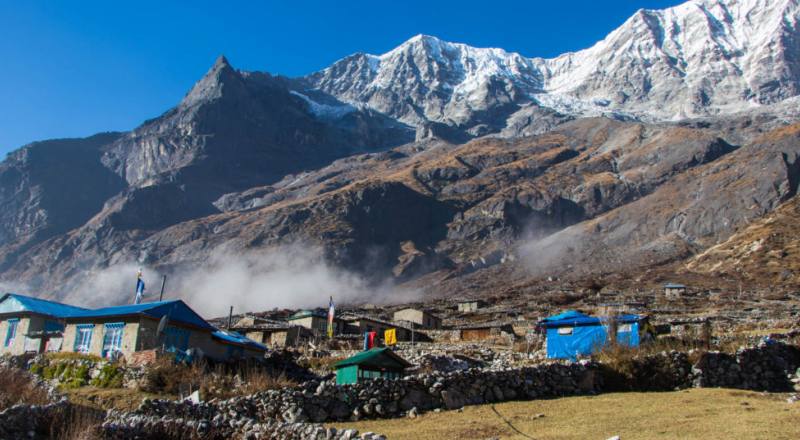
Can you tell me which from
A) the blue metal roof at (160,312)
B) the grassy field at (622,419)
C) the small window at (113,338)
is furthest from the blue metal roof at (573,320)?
the small window at (113,338)

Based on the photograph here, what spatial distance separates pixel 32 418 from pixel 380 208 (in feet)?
615

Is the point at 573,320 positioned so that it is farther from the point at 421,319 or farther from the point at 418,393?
the point at 421,319

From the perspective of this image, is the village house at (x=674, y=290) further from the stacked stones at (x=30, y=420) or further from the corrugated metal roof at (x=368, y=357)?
the stacked stones at (x=30, y=420)

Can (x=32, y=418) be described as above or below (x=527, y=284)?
below

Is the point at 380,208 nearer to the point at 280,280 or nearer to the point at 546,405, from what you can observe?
the point at 280,280

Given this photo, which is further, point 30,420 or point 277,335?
point 277,335

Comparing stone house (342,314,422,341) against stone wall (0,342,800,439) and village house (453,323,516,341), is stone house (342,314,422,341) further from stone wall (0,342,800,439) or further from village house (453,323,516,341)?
stone wall (0,342,800,439)

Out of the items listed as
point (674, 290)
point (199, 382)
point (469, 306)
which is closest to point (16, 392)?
point (199, 382)

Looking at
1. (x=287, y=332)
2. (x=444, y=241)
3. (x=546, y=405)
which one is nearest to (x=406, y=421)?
(x=546, y=405)

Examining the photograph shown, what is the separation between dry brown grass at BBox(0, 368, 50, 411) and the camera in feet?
41.0

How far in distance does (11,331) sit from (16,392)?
29.9 metres

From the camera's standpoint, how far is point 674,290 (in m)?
90.8

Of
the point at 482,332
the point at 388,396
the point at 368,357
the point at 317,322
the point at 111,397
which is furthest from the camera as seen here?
the point at 317,322

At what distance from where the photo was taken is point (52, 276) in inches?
7505
